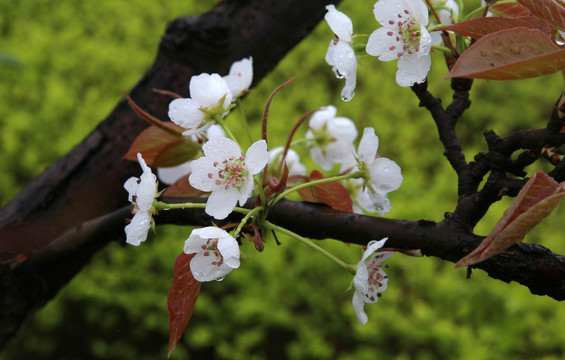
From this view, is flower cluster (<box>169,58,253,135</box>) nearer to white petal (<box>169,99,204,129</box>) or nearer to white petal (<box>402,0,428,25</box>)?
white petal (<box>169,99,204,129</box>)

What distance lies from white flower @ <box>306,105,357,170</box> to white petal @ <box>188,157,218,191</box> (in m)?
0.31

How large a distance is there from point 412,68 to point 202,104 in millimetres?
202

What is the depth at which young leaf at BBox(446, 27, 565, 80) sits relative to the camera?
1.32 ft

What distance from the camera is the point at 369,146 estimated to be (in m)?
0.57

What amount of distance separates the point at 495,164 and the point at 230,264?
0.24 m

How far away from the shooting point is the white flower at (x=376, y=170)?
1.87 feet

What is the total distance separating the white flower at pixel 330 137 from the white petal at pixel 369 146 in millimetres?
215

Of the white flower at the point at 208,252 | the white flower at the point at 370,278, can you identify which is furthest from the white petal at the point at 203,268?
the white flower at the point at 370,278

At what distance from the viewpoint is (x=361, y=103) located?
2736 millimetres

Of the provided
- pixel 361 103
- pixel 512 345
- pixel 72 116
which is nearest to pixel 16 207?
pixel 512 345

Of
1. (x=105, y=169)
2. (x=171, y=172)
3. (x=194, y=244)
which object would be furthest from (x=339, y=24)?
(x=105, y=169)

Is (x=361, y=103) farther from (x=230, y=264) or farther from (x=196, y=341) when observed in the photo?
(x=230, y=264)

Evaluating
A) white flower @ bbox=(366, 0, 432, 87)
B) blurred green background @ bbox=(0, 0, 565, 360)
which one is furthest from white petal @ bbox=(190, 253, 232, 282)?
blurred green background @ bbox=(0, 0, 565, 360)

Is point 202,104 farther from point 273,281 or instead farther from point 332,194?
Answer: point 273,281
